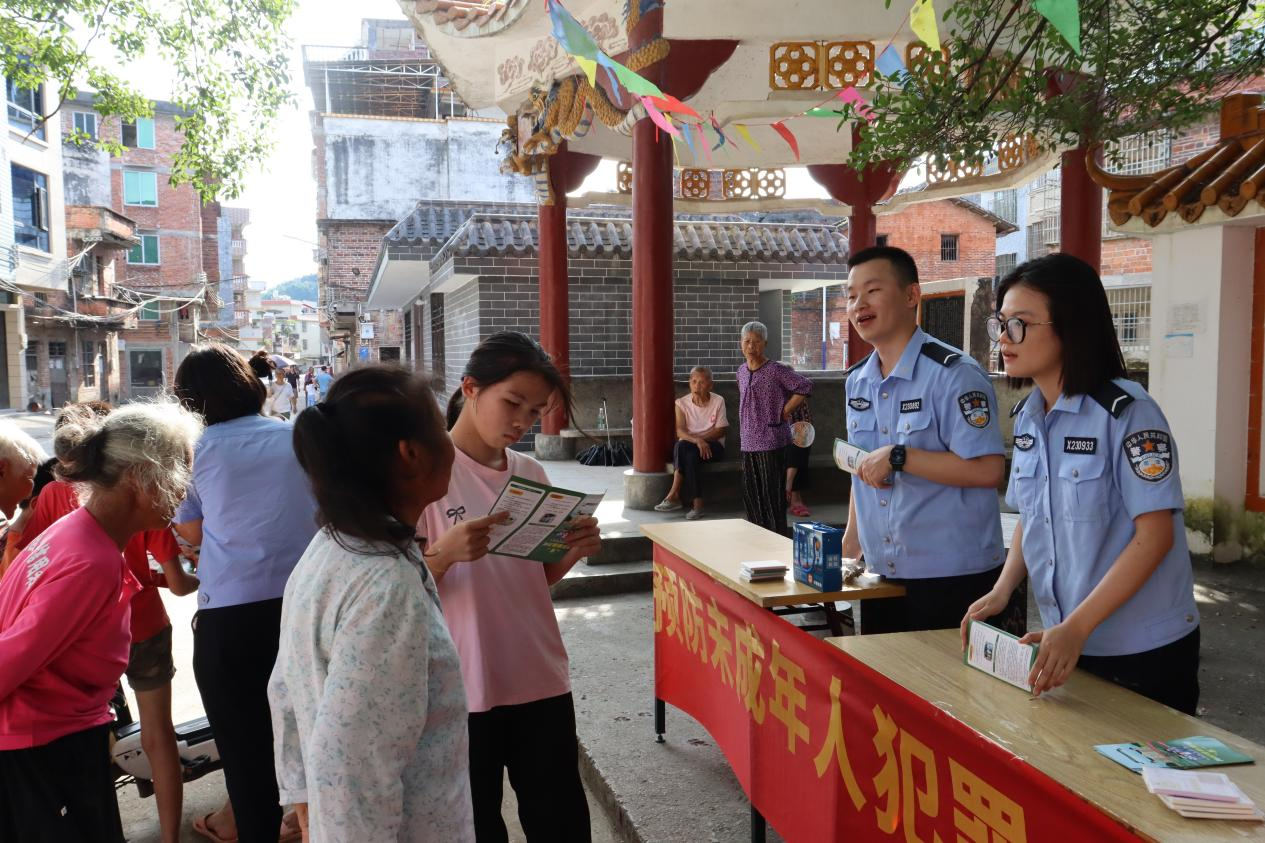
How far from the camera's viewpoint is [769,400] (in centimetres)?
596

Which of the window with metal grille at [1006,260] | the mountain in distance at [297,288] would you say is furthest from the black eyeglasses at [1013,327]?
the mountain in distance at [297,288]

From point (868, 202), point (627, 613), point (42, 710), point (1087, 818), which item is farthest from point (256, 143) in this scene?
point (1087, 818)

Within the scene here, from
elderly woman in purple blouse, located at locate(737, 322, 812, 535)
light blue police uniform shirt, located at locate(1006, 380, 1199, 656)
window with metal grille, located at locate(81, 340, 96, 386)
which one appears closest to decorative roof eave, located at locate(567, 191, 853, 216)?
elderly woman in purple blouse, located at locate(737, 322, 812, 535)

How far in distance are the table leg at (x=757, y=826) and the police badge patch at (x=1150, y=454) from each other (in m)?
1.52

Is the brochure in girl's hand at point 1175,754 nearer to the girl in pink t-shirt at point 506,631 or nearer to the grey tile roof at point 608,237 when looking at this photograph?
the girl in pink t-shirt at point 506,631

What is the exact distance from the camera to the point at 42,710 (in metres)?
1.89

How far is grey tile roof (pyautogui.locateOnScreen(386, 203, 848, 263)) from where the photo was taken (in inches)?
414

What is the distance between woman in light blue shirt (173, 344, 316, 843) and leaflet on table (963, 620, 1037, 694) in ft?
5.97

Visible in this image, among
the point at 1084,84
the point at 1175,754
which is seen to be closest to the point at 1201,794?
the point at 1175,754

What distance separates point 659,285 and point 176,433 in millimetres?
4887

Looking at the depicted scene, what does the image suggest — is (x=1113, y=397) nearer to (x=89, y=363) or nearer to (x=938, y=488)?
(x=938, y=488)

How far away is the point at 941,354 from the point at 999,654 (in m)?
1.02

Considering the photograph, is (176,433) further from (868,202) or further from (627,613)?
(868,202)

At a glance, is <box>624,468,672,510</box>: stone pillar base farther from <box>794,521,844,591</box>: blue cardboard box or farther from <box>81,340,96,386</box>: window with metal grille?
<box>81,340,96,386</box>: window with metal grille
